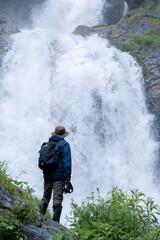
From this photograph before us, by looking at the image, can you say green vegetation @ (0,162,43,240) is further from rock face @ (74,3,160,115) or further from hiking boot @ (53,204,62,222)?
rock face @ (74,3,160,115)

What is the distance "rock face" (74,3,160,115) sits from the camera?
14297 millimetres

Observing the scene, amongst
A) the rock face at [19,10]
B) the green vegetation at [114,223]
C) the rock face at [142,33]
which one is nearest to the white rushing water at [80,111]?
the rock face at [142,33]

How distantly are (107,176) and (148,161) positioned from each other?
2271 millimetres

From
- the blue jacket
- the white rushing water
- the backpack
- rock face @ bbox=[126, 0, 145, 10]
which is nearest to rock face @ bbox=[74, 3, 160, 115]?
the white rushing water

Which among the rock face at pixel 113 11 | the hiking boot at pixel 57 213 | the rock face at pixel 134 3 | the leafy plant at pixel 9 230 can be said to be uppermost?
the rock face at pixel 113 11

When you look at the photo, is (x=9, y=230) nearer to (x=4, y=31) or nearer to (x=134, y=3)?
(x=4, y=31)

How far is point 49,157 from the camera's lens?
13.4ft

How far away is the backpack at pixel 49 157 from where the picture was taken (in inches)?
160

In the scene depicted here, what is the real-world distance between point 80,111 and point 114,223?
1050cm

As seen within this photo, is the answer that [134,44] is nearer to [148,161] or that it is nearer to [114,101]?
[114,101]

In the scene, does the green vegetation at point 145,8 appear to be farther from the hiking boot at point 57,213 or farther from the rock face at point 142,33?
the hiking boot at point 57,213

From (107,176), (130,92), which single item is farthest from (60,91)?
(107,176)

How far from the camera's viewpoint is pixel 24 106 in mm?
12320

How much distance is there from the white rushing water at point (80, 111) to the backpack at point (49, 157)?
5086 mm
